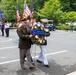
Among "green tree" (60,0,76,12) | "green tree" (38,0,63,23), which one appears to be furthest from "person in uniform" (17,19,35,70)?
"green tree" (60,0,76,12)

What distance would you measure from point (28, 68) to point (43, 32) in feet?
4.49

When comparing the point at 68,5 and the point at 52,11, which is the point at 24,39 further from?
the point at 68,5

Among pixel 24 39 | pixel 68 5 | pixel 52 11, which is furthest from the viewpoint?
pixel 68 5

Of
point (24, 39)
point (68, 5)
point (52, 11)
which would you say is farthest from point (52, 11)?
point (24, 39)

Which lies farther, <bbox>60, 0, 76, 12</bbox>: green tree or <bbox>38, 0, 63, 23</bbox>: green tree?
<bbox>60, 0, 76, 12</bbox>: green tree

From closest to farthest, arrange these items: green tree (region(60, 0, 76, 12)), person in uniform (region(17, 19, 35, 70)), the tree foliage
Result: person in uniform (region(17, 19, 35, 70)), the tree foliage, green tree (region(60, 0, 76, 12))

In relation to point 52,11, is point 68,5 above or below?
above

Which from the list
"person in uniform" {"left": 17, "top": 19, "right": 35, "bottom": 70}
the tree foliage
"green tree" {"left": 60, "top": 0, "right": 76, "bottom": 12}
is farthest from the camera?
"green tree" {"left": 60, "top": 0, "right": 76, "bottom": 12}

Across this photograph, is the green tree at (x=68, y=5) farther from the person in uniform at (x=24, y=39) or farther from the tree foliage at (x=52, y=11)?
the person in uniform at (x=24, y=39)

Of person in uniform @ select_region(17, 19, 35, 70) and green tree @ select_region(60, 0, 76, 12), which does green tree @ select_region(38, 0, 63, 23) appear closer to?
green tree @ select_region(60, 0, 76, 12)

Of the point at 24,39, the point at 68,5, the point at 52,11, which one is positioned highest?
the point at 68,5

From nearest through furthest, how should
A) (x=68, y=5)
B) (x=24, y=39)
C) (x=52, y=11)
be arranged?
(x=24, y=39) → (x=52, y=11) → (x=68, y=5)

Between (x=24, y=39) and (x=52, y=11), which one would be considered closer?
(x=24, y=39)

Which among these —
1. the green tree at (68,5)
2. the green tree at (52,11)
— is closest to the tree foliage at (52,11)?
the green tree at (52,11)
